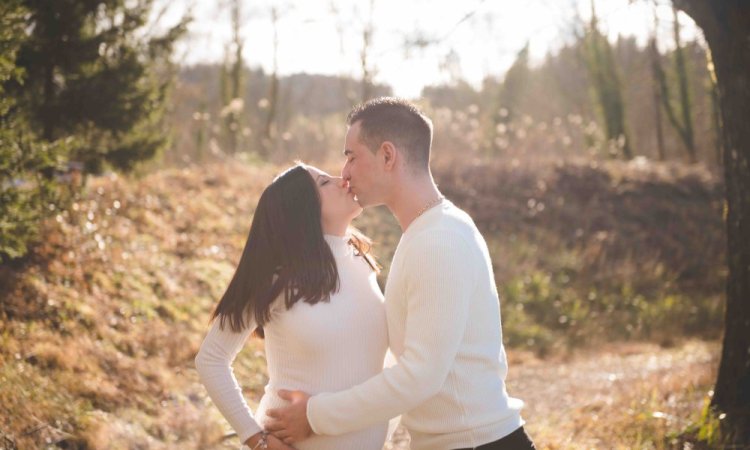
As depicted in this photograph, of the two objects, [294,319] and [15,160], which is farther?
[15,160]

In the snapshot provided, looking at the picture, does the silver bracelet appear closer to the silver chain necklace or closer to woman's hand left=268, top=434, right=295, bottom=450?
woman's hand left=268, top=434, right=295, bottom=450

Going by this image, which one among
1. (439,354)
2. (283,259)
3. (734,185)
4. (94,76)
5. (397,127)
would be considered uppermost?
(94,76)

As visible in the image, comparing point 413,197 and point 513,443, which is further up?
point 413,197

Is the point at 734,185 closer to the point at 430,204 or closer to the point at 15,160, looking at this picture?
the point at 430,204

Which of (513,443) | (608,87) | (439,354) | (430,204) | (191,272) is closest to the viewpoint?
(439,354)

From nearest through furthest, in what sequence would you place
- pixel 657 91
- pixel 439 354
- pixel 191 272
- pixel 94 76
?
1. pixel 439 354
2. pixel 94 76
3. pixel 191 272
4. pixel 657 91

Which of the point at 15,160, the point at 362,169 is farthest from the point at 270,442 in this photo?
the point at 15,160

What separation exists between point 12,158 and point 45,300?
57.4 inches

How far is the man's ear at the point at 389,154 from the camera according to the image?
294 centimetres

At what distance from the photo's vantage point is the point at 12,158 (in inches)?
225

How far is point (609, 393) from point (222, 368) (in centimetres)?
539

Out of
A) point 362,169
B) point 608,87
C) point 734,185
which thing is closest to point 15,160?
point 362,169

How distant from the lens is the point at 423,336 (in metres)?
2.59

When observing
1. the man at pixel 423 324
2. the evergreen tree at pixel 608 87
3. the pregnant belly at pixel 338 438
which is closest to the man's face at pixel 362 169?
the man at pixel 423 324
